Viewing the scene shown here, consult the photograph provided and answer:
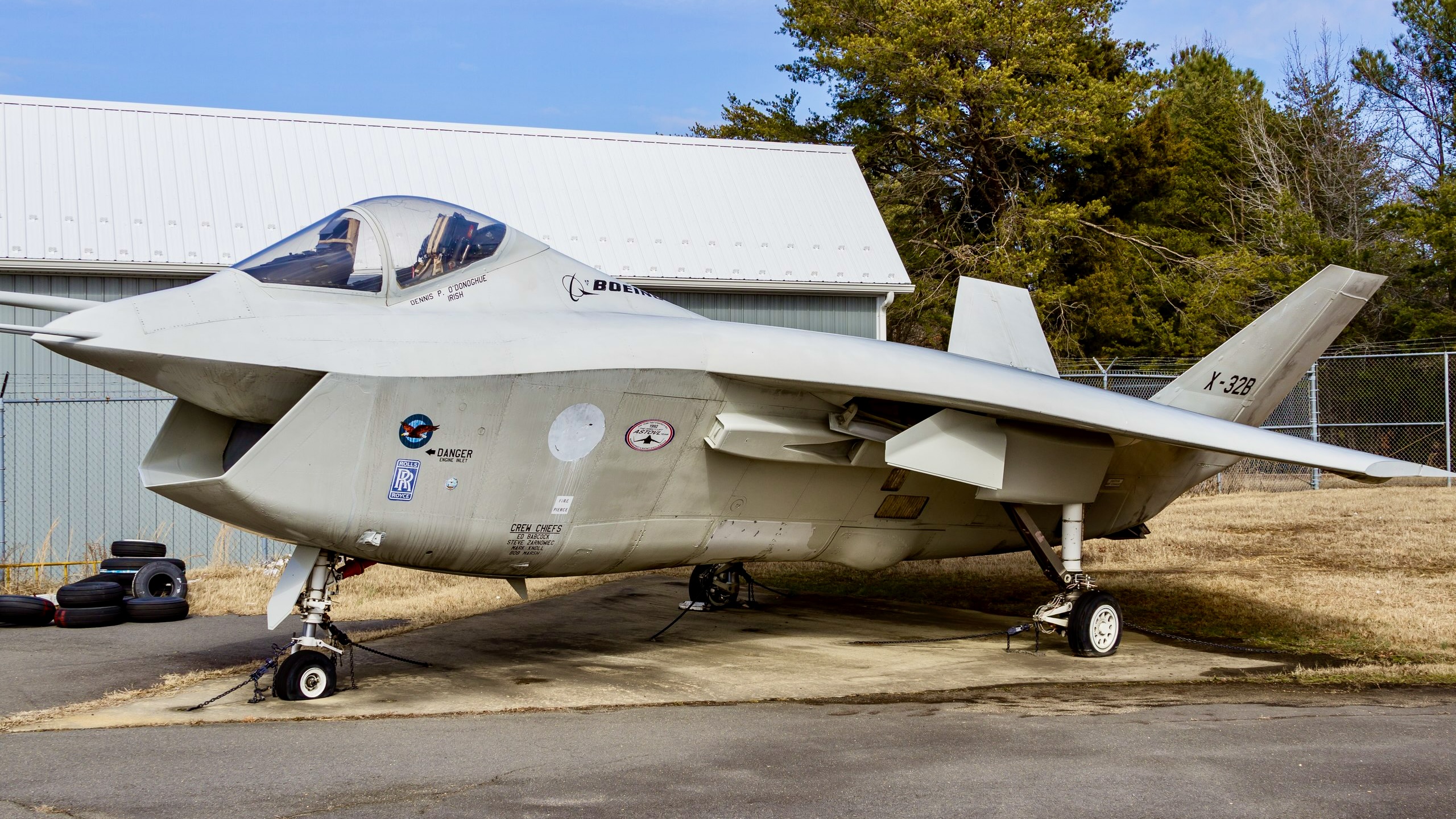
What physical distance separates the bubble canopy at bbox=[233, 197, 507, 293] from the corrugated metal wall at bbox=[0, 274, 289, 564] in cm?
972

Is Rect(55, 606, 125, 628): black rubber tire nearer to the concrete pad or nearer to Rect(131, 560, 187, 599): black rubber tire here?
Rect(131, 560, 187, 599): black rubber tire

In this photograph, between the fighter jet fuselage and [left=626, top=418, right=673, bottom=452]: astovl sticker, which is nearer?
the fighter jet fuselage

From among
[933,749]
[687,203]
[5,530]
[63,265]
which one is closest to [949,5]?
[687,203]

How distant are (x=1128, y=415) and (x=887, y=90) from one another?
23545mm

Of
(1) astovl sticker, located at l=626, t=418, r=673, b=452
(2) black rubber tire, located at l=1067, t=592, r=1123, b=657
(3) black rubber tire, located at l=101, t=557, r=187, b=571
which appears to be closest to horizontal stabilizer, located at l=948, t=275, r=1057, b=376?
(2) black rubber tire, located at l=1067, t=592, r=1123, b=657

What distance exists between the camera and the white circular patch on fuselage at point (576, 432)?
810 centimetres

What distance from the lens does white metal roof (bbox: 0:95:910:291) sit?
16609mm

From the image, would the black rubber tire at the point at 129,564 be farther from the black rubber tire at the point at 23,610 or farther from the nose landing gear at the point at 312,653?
the nose landing gear at the point at 312,653

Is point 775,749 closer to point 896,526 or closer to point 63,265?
point 896,526

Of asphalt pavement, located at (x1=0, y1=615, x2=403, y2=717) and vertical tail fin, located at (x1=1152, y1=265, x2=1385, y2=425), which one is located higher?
vertical tail fin, located at (x1=1152, y1=265, x2=1385, y2=425)

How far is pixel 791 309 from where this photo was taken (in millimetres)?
19484

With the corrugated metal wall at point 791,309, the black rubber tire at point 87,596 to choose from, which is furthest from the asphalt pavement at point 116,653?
the corrugated metal wall at point 791,309

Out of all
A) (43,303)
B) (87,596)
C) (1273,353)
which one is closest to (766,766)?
(43,303)

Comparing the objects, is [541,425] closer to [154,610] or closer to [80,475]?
[154,610]
